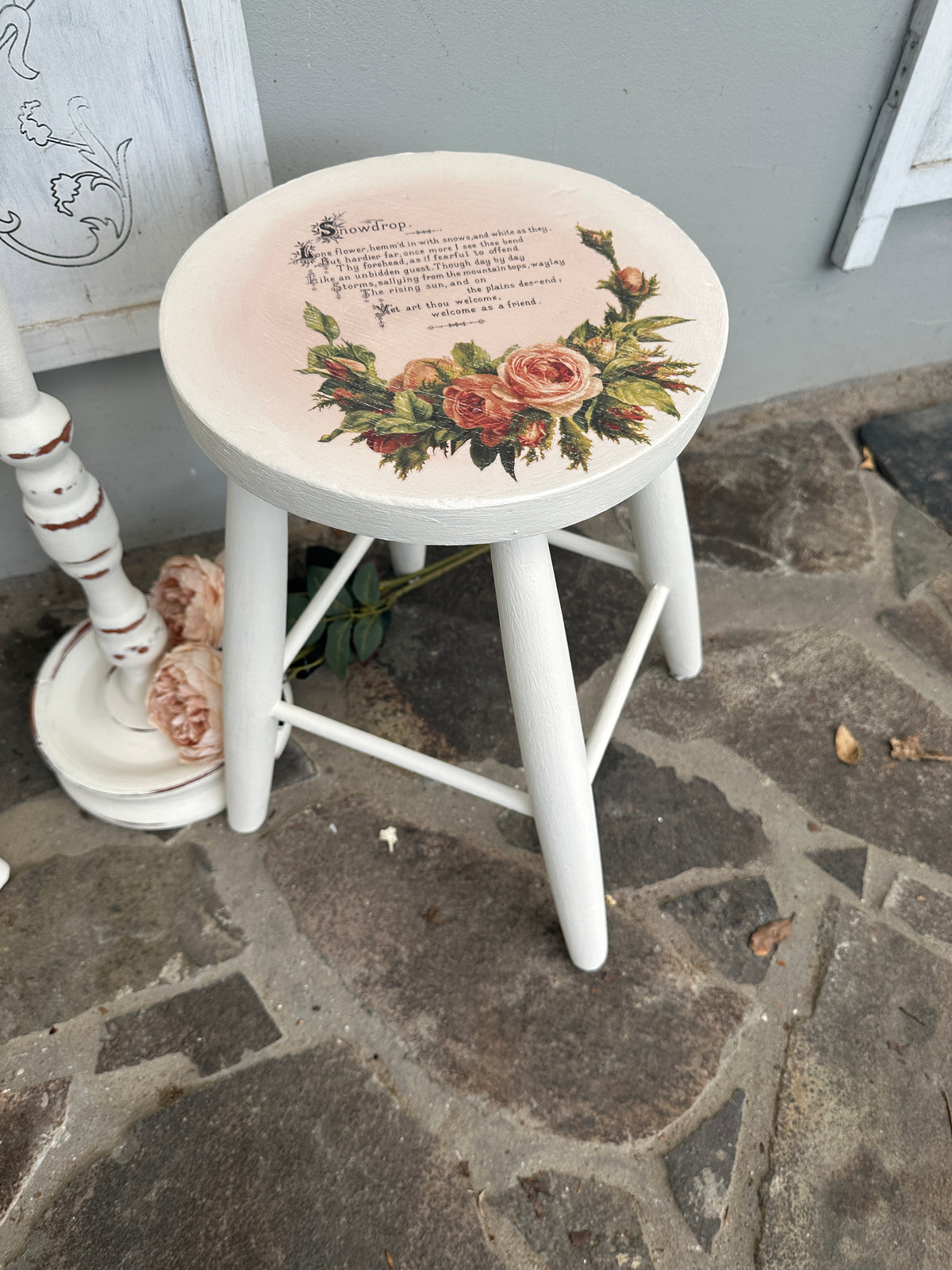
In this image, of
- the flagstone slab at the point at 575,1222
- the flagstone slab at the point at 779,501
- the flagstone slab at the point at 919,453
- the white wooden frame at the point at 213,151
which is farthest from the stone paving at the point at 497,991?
the white wooden frame at the point at 213,151

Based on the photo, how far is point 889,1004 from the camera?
36.4 inches

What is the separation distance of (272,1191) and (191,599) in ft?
2.00

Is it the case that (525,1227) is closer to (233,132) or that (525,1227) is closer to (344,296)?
(344,296)

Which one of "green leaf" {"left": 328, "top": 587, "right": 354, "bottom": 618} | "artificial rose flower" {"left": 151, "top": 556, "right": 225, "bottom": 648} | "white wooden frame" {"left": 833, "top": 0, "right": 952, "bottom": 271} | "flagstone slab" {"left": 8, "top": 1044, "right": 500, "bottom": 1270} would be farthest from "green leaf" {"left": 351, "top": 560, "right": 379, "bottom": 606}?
"white wooden frame" {"left": 833, "top": 0, "right": 952, "bottom": 271}

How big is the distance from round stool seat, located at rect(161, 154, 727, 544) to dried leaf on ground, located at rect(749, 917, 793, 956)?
0.56 m

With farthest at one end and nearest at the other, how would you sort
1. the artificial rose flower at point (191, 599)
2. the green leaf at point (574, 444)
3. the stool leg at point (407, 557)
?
1. the stool leg at point (407, 557)
2. the artificial rose flower at point (191, 599)
3. the green leaf at point (574, 444)

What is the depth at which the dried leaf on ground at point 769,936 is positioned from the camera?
0.96 m

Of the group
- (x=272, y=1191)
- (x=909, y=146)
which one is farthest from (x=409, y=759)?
(x=909, y=146)

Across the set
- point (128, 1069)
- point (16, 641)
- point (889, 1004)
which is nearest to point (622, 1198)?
point (889, 1004)

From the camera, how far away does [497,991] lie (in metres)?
0.93

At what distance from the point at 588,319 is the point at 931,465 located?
3.08 ft

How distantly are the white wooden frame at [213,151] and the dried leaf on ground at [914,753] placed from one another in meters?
0.97

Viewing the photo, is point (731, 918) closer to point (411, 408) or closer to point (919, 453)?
point (411, 408)

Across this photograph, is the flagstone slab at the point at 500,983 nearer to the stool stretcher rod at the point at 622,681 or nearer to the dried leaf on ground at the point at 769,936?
the dried leaf on ground at the point at 769,936
